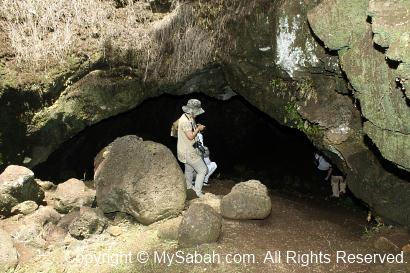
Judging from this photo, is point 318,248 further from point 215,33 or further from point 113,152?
point 215,33

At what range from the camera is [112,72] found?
841 cm

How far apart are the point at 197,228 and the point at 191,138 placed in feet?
5.79

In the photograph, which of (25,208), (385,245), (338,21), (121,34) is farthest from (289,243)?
(121,34)

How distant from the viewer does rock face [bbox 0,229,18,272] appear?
5.75 metres

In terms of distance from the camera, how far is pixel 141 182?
6.70 metres

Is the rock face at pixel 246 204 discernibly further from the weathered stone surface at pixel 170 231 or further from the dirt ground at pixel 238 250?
the weathered stone surface at pixel 170 231

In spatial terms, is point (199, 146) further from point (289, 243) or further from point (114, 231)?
point (289, 243)

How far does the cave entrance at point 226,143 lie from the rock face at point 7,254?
280 centimetres

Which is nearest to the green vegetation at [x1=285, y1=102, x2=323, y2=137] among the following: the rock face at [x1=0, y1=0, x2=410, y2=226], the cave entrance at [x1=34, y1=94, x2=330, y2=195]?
the rock face at [x1=0, y1=0, x2=410, y2=226]

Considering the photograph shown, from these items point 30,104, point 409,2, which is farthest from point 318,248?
point 30,104

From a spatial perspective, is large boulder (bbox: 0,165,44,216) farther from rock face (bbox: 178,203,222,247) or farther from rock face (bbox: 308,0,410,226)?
rock face (bbox: 308,0,410,226)

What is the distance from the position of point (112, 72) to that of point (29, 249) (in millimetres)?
3940

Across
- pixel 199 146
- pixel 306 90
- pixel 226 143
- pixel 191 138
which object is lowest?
pixel 226 143

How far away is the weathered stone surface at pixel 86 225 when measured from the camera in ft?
21.3
